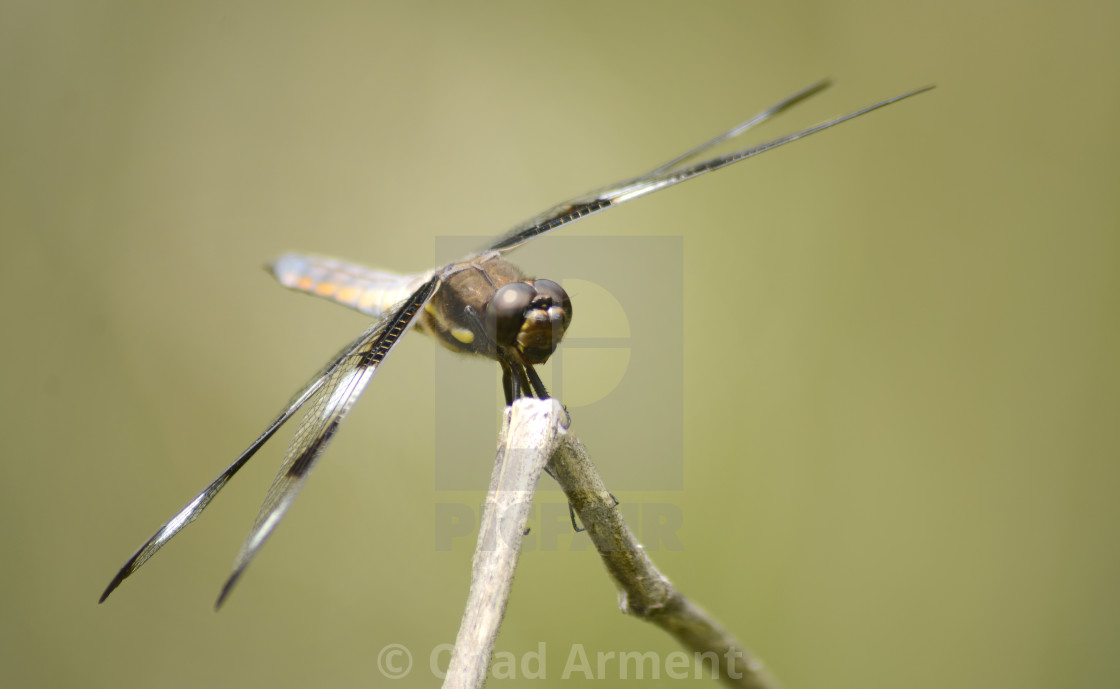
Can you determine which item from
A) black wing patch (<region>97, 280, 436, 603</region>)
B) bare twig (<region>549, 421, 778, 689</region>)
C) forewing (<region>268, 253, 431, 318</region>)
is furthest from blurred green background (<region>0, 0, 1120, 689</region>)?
bare twig (<region>549, 421, 778, 689</region>)

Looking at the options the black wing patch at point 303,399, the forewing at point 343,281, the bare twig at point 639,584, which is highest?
the forewing at point 343,281

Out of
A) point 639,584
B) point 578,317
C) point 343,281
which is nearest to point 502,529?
point 639,584

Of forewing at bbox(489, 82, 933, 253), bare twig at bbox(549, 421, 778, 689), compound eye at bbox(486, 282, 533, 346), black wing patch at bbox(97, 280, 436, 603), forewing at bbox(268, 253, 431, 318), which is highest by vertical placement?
forewing at bbox(489, 82, 933, 253)

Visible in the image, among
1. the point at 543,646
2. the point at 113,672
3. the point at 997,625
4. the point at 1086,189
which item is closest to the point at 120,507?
the point at 113,672

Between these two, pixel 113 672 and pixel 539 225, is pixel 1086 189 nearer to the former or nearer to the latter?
pixel 539 225

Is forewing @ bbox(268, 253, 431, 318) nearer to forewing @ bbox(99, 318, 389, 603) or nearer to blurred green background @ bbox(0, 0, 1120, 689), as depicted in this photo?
blurred green background @ bbox(0, 0, 1120, 689)

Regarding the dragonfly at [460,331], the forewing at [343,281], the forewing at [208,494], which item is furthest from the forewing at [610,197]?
the forewing at [208,494]

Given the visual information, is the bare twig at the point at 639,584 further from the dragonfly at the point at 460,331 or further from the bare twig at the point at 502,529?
the dragonfly at the point at 460,331
